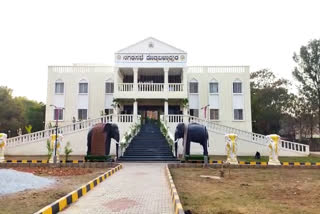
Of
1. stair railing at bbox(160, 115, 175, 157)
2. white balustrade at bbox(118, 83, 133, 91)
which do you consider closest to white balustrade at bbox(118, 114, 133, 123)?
stair railing at bbox(160, 115, 175, 157)

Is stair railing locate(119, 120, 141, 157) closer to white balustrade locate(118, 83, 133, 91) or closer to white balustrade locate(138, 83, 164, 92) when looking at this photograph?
white balustrade locate(138, 83, 164, 92)

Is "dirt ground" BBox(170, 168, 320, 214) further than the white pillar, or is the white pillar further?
the white pillar

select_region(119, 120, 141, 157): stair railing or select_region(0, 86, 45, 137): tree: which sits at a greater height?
select_region(0, 86, 45, 137): tree

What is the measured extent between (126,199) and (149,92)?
17237mm

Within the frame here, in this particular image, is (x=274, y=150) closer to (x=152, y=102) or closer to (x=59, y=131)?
(x=152, y=102)

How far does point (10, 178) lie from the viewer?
768 cm

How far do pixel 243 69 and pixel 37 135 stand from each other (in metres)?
18.4

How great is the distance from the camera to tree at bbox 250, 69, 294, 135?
34.5 m

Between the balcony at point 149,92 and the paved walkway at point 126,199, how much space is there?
14561 millimetres

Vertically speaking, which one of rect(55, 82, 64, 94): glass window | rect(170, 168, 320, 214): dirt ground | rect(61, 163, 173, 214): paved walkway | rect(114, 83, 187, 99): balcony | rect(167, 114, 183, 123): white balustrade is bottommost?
rect(61, 163, 173, 214): paved walkway

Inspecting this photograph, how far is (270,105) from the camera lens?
3497 cm

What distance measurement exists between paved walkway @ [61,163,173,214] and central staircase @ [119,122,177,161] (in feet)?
23.7

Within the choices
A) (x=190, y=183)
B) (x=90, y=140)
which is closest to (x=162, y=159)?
(x=90, y=140)

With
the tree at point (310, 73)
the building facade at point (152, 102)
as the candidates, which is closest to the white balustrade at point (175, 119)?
the building facade at point (152, 102)
